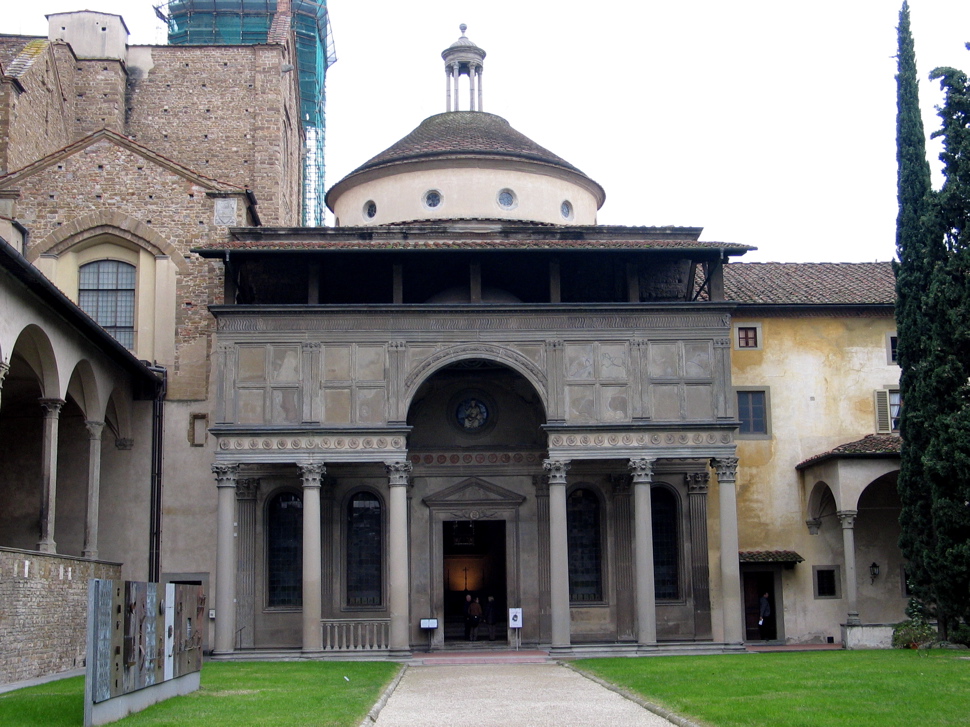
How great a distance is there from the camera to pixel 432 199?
118 ft

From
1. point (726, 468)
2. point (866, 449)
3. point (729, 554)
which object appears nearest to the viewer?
point (729, 554)

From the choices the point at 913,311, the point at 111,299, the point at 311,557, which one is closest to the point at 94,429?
the point at 111,299

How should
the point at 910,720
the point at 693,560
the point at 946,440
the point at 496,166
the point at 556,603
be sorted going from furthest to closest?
1. the point at 496,166
2. the point at 693,560
3. the point at 556,603
4. the point at 946,440
5. the point at 910,720

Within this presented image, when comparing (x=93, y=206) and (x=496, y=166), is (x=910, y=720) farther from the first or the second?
(x=93, y=206)

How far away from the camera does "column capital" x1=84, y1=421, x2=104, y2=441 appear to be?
95.6ft

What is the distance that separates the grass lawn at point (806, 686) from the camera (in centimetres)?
1502

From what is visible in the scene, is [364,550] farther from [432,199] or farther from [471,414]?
[432,199]

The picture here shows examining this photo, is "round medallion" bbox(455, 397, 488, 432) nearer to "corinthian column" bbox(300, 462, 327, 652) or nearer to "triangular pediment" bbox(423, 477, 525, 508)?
"triangular pediment" bbox(423, 477, 525, 508)

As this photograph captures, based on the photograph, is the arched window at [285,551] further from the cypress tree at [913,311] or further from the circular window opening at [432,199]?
the cypress tree at [913,311]

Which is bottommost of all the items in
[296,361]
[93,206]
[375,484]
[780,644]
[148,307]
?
[780,644]

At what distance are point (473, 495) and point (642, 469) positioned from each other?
538 cm

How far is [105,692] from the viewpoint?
1497 centimetres

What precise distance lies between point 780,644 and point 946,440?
30.4ft

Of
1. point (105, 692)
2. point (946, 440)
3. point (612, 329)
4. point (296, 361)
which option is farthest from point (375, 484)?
point (105, 692)
